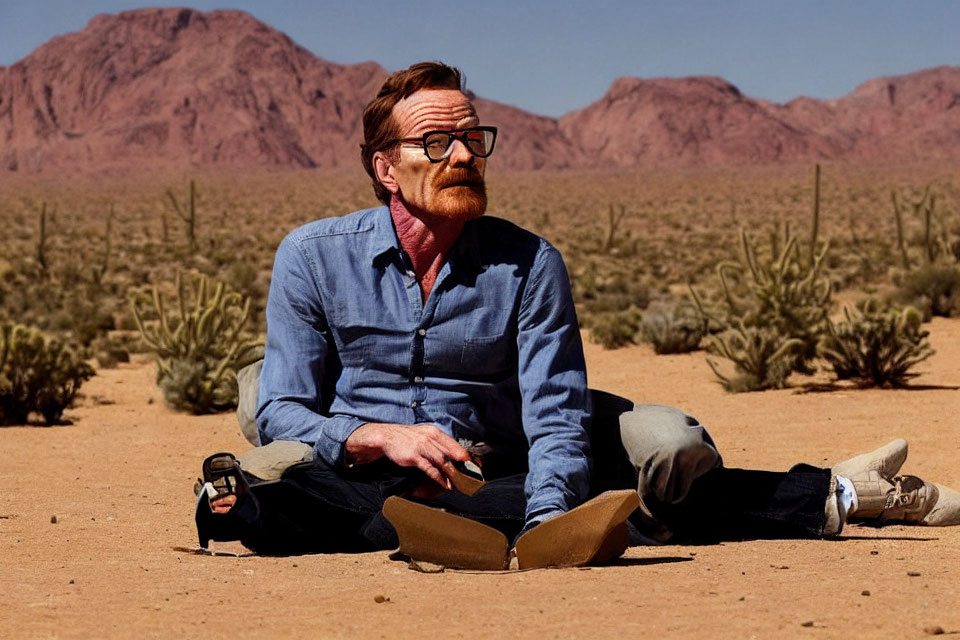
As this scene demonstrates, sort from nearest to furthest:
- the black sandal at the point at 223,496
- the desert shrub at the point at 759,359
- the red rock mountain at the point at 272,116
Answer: the black sandal at the point at 223,496 < the desert shrub at the point at 759,359 < the red rock mountain at the point at 272,116

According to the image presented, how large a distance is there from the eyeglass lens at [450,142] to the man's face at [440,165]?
0.02 m

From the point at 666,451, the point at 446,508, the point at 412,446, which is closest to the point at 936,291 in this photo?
the point at 666,451

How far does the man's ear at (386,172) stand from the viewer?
4.53m

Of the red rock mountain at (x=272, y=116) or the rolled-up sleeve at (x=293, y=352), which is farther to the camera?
the red rock mountain at (x=272, y=116)

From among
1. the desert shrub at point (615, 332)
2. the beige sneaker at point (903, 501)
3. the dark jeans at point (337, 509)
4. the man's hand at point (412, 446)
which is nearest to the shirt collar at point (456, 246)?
the man's hand at point (412, 446)

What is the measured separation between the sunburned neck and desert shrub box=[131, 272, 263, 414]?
6178mm

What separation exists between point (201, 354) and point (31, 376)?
141cm

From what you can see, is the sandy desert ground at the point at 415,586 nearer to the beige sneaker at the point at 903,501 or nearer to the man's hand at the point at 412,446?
the beige sneaker at the point at 903,501

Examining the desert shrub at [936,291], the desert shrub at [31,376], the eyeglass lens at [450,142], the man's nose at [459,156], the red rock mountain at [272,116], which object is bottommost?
the desert shrub at [31,376]

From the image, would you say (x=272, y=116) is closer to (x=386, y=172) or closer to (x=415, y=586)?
(x=386, y=172)

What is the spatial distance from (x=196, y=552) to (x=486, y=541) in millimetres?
1291

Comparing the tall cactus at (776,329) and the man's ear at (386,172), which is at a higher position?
the man's ear at (386,172)

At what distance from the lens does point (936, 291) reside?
55.9 ft

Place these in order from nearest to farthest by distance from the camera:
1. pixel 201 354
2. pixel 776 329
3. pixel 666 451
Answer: pixel 666 451
pixel 201 354
pixel 776 329
